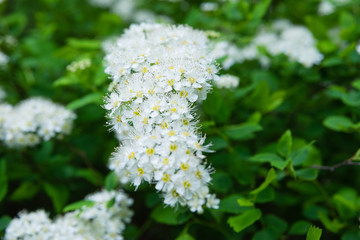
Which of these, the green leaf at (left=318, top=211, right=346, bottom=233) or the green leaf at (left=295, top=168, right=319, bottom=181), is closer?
the green leaf at (left=295, top=168, right=319, bottom=181)

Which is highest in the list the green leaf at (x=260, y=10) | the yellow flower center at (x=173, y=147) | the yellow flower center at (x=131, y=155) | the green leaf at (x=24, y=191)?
the green leaf at (x=260, y=10)

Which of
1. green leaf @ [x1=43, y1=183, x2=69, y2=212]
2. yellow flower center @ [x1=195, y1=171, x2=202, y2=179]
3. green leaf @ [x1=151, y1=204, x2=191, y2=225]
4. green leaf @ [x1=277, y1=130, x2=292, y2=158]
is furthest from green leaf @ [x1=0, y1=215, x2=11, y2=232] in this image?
green leaf @ [x1=277, y1=130, x2=292, y2=158]

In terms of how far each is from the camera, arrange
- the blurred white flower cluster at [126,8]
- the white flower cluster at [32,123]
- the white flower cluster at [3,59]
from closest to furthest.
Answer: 1. the white flower cluster at [32,123]
2. the white flower cluster at [3,59]
3. the blurred white flower cluster at [126,8]

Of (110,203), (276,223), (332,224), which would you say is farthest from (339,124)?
(110,203)

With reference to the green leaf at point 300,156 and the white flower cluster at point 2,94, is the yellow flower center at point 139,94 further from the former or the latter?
the white flower cluster at point 2,94

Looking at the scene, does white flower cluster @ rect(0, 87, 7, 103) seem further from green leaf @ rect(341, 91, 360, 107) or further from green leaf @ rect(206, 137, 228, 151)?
green leaf @ rect(341, 91, 360, 107)

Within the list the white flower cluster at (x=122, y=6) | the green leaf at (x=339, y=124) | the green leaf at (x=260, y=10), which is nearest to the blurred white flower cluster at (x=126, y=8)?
the white flower cluster at (x=122, y=6)

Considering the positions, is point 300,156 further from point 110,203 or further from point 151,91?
point 110,203
